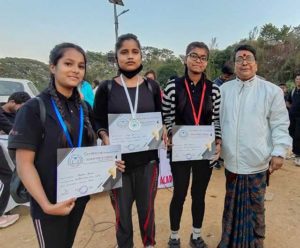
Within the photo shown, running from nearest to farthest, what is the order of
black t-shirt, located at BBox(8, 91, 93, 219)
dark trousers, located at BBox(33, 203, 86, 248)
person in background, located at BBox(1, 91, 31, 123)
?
black t-shirt, located at BBox(8, 91, 93, 219) < dark trousers, located at BBox(33, 203, 86, 248) < person in background, located at BBox(1, 91, 31, 123)

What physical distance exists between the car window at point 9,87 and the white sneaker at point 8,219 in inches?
208

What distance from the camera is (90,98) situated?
4.91 m

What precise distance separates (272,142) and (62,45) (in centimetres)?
189

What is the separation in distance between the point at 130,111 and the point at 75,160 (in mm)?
700

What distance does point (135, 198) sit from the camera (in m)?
2.39

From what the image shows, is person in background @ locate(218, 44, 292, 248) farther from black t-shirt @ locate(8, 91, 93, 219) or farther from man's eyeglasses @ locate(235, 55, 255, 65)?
black t-shirt @ locate(8, 91, 93, 219)

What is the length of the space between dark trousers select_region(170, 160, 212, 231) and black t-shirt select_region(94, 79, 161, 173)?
443 millimetres

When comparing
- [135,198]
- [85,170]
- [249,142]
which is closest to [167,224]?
[135,198]

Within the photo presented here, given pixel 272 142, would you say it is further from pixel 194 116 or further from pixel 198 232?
pixel 198 232

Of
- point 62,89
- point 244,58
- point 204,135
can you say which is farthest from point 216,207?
point 62,89

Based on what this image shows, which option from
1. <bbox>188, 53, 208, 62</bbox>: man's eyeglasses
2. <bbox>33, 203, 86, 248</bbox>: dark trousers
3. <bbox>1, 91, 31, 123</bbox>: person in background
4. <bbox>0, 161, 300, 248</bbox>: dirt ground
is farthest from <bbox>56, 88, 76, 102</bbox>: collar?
<bbox>1, 91, 31, 123</bbox>: person in background

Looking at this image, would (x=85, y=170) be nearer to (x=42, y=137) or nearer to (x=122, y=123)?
(x=42, y=137)

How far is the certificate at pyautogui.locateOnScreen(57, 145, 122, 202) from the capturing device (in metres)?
1.55

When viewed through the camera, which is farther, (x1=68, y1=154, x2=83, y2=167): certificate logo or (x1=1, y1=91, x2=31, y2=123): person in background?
(x1=1, y1=91, x2=31, y2=123): person in background
